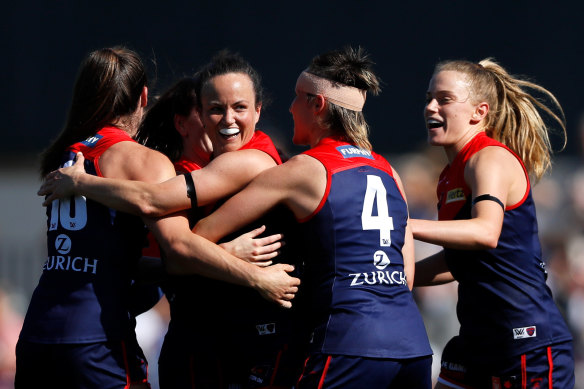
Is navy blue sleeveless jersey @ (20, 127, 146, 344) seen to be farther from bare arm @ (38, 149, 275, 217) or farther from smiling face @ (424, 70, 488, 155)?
smiling face @ (424, 70, 488, 155)

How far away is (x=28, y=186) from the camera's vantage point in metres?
12.9

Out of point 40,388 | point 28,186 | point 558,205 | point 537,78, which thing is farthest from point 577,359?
point 28,186

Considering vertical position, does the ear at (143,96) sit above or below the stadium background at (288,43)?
below

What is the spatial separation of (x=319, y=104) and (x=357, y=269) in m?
0.89

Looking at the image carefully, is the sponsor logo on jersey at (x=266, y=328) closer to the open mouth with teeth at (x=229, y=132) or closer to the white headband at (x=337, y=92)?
the open mouth with teeth at (x=229, y=132)

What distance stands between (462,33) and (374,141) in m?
2.24

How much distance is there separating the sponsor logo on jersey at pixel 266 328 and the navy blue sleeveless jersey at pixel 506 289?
1223 millimetres

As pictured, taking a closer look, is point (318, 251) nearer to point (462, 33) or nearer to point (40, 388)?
point (40, 388)

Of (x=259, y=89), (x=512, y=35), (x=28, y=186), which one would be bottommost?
(x=259, y=89)

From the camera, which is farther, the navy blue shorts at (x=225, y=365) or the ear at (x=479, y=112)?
the ear at (x=479, y=112)

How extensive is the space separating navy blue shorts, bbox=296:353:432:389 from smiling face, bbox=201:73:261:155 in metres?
1.25


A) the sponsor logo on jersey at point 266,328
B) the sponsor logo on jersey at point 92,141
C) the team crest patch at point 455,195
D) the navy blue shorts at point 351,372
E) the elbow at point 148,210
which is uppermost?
the sponsor logo on jersey at point 92,141

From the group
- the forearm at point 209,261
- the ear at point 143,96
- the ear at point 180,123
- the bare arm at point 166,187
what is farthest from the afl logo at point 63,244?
the ear at point 180,123

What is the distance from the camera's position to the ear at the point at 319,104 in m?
4.40
